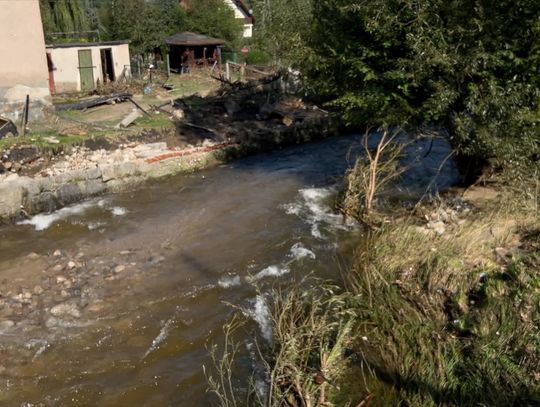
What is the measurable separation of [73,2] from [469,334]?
88.3 feet

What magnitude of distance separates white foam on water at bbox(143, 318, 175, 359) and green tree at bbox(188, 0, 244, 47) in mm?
29230

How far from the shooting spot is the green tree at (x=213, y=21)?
3397 centimetres

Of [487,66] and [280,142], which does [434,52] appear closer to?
[487,66]

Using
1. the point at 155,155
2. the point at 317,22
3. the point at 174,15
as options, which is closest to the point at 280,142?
the point at 155,155

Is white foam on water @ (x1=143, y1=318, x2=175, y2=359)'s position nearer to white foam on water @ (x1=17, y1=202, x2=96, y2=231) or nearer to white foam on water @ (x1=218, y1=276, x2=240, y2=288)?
white foam on water @ (x1=218, y1=276, x2=240, y2=288)

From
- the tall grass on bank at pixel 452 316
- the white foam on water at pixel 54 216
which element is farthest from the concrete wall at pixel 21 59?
the tall grass on bank at pixel 452 316

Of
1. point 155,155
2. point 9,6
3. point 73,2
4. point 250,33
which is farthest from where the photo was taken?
point 250,33

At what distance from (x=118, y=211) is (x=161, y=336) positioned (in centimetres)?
549

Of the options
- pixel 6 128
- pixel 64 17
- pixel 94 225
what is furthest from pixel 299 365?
pixel 64 17

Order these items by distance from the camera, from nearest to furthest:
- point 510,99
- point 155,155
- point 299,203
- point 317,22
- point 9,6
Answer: point 510,99 < point 317,22 < point 299,203 < point 155,155 < point 9,6

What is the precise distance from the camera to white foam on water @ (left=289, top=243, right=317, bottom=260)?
9578mm

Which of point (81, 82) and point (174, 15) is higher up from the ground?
point (174, 15)

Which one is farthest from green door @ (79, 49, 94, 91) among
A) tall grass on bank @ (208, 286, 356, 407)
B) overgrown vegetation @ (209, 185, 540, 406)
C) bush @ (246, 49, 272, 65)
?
tall grass on bank @ (208, 286, 356, 407)

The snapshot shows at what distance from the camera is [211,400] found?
6.02 meters
